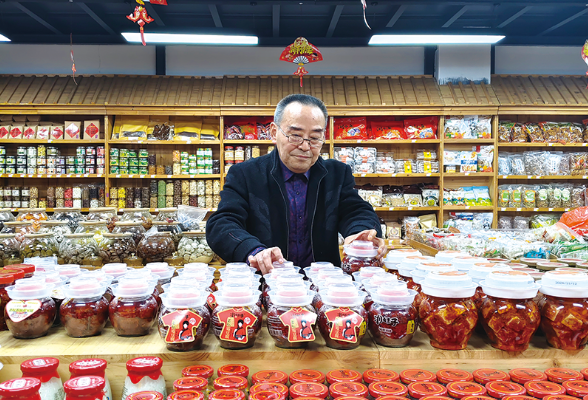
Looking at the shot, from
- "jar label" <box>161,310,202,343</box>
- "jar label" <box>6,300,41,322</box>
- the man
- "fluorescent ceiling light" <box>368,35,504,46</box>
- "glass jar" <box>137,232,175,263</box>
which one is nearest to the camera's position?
"jar label" <box>161,310,202,343</box>

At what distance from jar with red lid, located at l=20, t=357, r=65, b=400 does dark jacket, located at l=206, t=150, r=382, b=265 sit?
40.2 inches

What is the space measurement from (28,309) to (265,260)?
660 millimetres

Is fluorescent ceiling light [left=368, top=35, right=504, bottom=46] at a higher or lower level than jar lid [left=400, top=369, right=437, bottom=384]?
higher

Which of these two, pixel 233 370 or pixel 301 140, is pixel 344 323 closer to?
pixel 233 370

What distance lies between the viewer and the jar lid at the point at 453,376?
0.94 meters

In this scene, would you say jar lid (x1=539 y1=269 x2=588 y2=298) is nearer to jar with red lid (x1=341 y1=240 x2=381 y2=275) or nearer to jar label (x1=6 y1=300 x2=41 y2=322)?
jar with red lid (x1=341 y1=240 x2=381 y2=275)

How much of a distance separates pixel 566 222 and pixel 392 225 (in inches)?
89.0

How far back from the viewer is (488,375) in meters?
0.96

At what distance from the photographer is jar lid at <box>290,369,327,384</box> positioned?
0.92m

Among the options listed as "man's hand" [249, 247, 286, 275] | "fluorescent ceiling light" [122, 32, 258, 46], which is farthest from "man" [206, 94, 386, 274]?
"fluorescent ceiling light" [122, 32, 258, 46]

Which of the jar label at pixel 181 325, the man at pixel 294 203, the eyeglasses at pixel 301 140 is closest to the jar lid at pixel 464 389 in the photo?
the jar label at pixel 181 325

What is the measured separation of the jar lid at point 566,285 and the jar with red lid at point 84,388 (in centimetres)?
105

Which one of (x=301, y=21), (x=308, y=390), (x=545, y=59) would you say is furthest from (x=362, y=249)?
(x=545, y=59)

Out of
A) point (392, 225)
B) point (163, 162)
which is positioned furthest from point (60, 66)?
point (392, 225)
